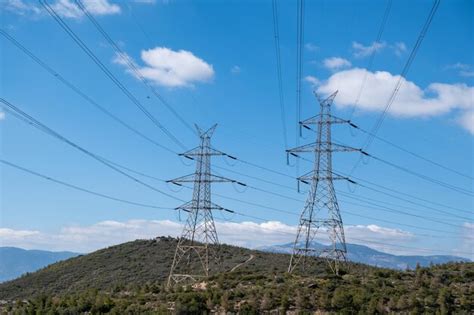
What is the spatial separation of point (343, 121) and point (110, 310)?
98.2 ft

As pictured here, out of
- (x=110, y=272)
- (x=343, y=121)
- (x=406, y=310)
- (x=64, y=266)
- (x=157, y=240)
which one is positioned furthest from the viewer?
(x=157, y=240)

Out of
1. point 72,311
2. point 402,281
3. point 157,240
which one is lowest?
point 72,311

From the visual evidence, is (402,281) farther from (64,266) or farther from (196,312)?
(64,266)

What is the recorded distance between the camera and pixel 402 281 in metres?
64.6

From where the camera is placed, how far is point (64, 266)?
126625mm

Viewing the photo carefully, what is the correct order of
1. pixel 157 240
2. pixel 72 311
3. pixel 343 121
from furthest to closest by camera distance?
pixel 157 240, pixel 343 121, pixel 72 311

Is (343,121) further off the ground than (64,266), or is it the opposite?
(343,121)

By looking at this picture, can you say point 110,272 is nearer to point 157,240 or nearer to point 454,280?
point 157,240

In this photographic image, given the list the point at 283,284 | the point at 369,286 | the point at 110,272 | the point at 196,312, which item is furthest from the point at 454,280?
the point at 110,272

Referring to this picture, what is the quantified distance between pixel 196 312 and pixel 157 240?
3412 inches

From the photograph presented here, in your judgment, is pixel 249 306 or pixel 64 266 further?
pixel 64 266

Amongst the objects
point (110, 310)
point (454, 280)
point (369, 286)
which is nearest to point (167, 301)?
point (110, 310)

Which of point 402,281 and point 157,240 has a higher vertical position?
point 157,240

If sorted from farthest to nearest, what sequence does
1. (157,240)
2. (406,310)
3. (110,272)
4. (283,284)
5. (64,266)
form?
(157,240)
(64,266)
(110,272)
(283,284)
(406,310)
